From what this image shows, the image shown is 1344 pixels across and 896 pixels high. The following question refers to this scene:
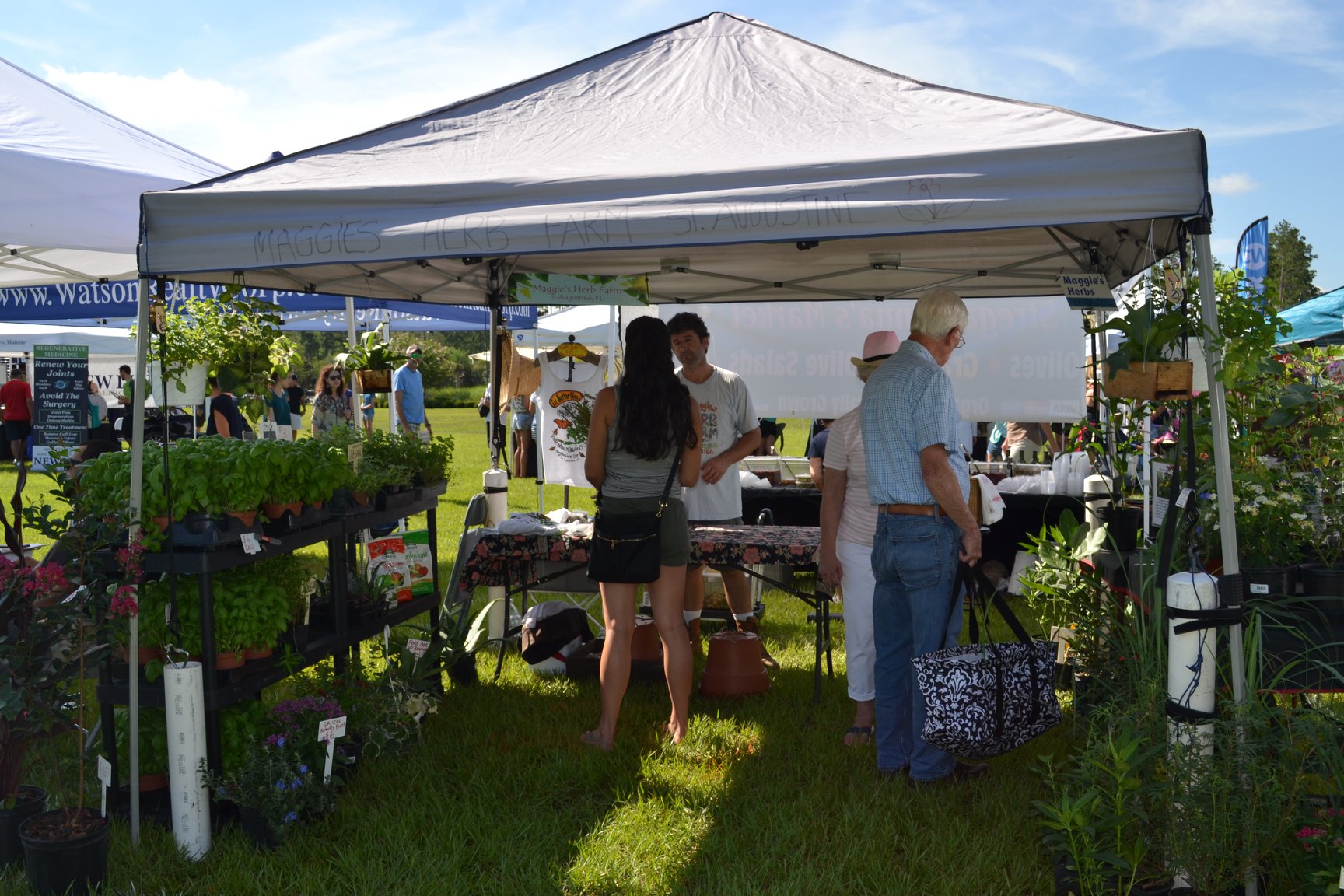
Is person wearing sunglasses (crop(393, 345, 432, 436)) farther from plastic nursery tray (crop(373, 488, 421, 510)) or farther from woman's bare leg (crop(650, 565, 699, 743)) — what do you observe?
woman's bare leg (crop(650, 565, 699, 743))

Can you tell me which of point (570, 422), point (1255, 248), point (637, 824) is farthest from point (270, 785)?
point (1255, 248)

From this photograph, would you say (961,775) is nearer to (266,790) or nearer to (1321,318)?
(266,790)

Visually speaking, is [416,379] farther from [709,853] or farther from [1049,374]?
[709,853]

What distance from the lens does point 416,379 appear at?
35.8 feet

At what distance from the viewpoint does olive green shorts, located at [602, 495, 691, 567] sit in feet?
12.3

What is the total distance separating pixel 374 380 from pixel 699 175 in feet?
8.16

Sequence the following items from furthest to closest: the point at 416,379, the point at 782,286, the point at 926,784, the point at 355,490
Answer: the point at 416,379 < the point at 782,286 < the point at 355,490 < the point at 926,784

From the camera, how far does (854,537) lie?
379 centimetres

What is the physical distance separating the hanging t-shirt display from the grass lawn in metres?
2.06

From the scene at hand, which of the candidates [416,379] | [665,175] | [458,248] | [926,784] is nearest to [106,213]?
[458,248]

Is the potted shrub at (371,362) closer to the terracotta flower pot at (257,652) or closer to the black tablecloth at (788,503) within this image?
the terracotta flower pot at (257,652)

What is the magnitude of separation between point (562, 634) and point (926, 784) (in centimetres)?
196

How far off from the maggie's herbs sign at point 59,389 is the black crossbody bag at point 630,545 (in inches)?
278

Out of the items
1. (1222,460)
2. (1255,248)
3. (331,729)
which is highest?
(1255,248)
